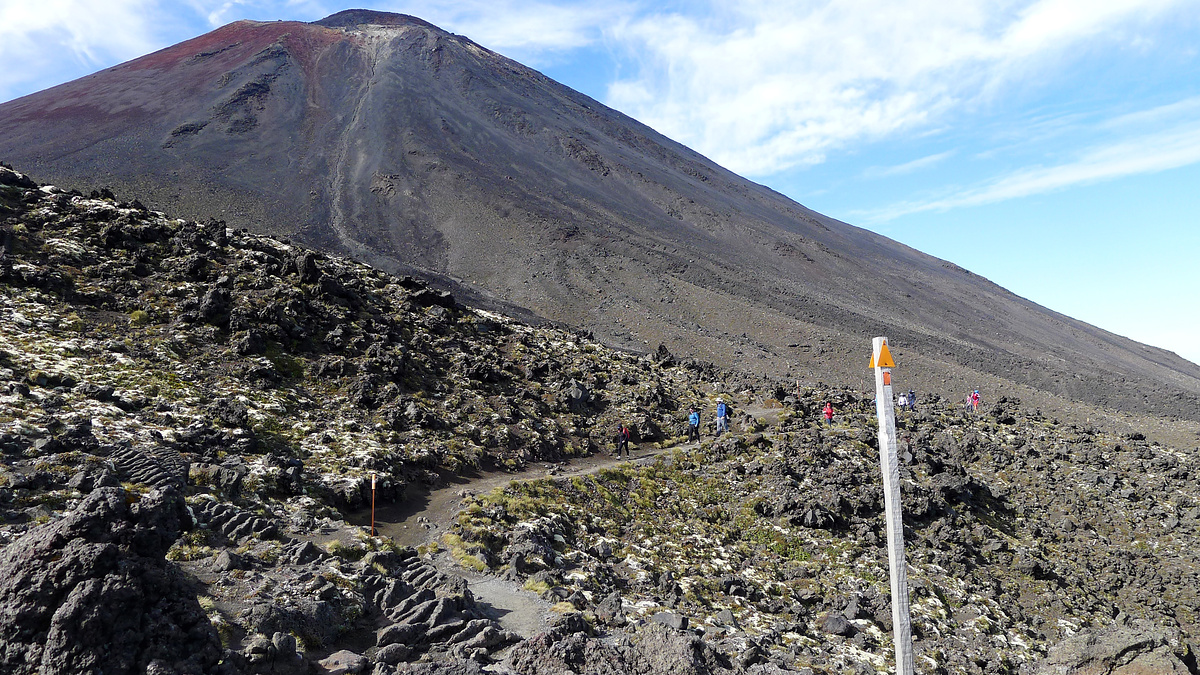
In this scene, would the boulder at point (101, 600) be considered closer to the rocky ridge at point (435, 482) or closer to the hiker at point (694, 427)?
the rocky ridge at point (435, 482)

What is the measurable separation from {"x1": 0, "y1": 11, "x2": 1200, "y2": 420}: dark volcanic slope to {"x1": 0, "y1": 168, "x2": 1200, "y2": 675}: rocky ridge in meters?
27.1

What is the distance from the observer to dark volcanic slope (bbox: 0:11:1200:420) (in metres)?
61.2

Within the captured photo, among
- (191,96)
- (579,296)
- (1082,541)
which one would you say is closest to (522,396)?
(1082,541)

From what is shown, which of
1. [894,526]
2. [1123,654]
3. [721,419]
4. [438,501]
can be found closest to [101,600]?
[894,526]

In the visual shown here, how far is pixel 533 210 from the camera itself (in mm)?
78375

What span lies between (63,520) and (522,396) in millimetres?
20183

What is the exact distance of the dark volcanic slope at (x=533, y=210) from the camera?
6116 cm

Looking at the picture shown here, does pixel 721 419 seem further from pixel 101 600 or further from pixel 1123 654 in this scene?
pixel 101 600

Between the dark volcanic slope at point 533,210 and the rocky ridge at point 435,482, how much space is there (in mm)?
27143

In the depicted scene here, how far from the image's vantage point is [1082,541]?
21.9 meters

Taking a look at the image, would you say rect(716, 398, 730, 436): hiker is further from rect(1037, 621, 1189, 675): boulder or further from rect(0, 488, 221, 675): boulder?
rect(0, 488, 221, 675): boulder

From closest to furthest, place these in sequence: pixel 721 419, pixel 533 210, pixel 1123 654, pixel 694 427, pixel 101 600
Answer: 1. pixel 101 600
2. pixel 1123 654
3. pixel 694 427
4. pixel 721 419
5. pixel 533 210

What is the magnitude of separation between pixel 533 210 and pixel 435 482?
63.1 meters

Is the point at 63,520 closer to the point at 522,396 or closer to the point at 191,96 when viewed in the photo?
the point at 522,396
